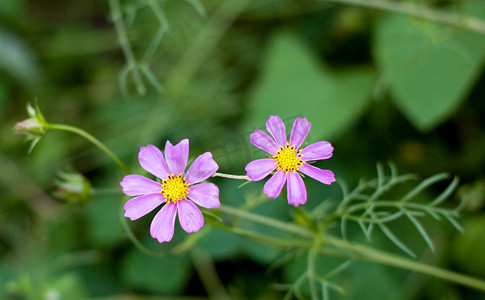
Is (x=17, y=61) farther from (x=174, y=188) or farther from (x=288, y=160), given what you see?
(x=288, y=160)

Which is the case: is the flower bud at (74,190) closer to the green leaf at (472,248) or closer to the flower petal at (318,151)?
the flower petal at (318,151)

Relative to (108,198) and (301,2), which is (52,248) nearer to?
(108,198)

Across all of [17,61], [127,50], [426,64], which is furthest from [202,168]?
[17,61]

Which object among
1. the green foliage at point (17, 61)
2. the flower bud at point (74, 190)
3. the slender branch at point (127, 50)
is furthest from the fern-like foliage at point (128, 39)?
the green foliage at point (17, 61)

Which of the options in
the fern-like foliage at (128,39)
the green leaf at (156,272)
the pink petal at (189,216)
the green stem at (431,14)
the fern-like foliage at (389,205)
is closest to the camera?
the pink petal at (189,216)

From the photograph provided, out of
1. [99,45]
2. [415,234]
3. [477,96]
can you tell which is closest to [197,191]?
[415,234]

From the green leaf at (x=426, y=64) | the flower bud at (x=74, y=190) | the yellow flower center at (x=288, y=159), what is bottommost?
the yellow flower center at (x=288, y=159)

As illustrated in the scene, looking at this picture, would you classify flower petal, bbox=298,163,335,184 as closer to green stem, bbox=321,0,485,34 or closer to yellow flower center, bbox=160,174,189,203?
yellow flower center, bbox=160,174,189,203
